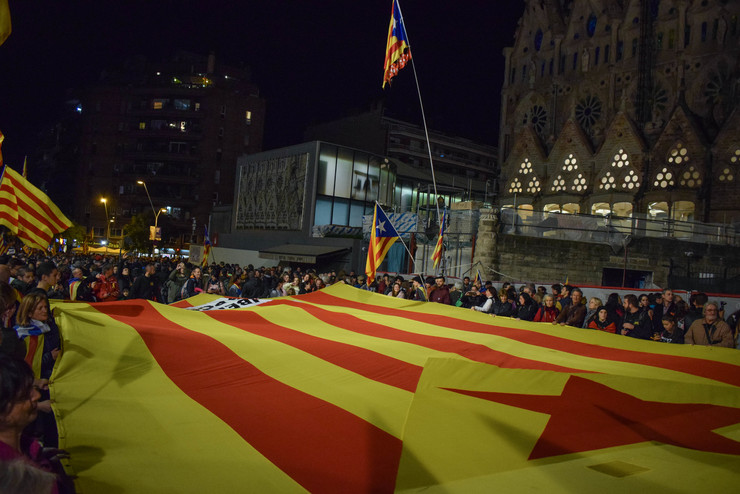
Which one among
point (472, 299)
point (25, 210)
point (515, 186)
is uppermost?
point (515, 186)

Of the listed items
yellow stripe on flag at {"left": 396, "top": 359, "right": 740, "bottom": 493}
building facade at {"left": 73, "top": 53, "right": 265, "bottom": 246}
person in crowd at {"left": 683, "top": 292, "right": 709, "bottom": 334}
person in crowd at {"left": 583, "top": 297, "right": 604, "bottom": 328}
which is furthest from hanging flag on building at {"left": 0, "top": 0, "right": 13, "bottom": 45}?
building facade at {"left": 73, "top": 53, "right": 265, "bottom": 246}

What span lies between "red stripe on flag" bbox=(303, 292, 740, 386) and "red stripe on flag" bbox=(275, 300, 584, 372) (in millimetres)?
767

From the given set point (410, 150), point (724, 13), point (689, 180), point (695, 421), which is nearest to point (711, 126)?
point (689, 180)

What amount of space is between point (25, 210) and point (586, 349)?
897 centimetres

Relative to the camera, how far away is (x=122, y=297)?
39.9 feet

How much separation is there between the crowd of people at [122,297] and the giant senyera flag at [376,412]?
303 millimetres

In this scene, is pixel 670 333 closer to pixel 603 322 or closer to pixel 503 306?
pixel 603 322

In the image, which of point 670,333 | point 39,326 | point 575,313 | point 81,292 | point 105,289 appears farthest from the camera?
point 105,289

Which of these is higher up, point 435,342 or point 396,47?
point 396,47

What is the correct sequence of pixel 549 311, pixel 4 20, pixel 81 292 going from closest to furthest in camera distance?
pixel 4 20 < pixel 81 292 < pixel 549 311

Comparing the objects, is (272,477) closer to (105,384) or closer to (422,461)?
(422,461)

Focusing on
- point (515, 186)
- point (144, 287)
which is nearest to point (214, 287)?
point (144, 287)

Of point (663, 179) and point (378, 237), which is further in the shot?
point (663, 179)

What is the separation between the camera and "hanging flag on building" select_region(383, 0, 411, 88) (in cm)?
1118
